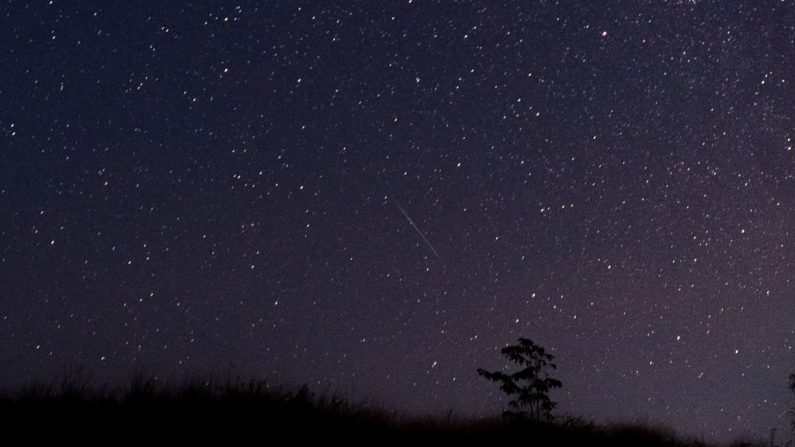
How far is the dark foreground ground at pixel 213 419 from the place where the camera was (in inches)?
251

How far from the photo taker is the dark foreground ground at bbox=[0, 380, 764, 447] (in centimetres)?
636

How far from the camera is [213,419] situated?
6875 millimetres

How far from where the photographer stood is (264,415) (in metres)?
7.13

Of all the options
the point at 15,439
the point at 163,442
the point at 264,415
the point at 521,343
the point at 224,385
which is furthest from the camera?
the point at 521,343

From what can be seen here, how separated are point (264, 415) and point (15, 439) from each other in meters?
1.93

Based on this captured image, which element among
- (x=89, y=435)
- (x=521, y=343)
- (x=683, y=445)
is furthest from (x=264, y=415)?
(x=683, y=445)

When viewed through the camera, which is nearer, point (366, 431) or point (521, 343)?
point (366, 431)

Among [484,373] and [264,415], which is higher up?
[484,373]

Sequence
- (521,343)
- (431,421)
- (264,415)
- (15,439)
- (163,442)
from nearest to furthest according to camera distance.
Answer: (15,439), (163,442), (264,415), (431,421), (521,343)

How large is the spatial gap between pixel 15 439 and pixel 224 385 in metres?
2.21

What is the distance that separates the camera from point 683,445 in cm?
1070

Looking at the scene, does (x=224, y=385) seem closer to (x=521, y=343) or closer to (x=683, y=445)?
(x=521, y=343)

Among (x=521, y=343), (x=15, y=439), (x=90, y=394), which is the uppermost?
(x=521, y=343)

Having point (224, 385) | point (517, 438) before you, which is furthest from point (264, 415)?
point (517, 438)
